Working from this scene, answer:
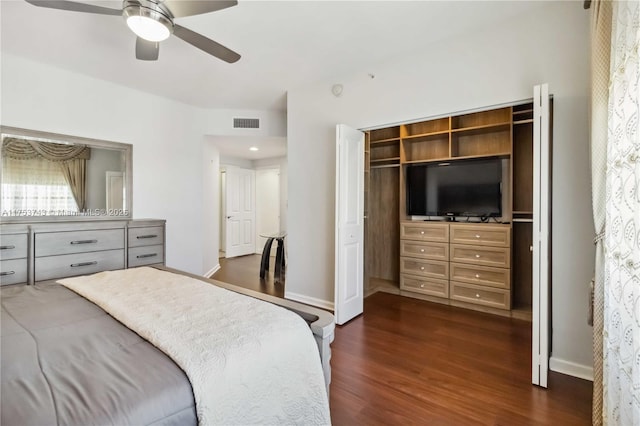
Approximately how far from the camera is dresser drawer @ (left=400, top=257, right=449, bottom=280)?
3646 mm

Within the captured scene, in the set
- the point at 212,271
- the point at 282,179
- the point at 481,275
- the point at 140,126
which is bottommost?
the point at 212,271

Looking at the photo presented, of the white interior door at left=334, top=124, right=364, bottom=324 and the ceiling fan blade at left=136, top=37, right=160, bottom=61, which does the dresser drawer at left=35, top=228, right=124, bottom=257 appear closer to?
the ceiling fan blade at left=136, top=37, right=160, bottom=61

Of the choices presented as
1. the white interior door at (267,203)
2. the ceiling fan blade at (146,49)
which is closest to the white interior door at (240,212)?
the white interior door at (267,203)

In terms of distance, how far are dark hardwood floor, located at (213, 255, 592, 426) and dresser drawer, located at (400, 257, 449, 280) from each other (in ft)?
1.76

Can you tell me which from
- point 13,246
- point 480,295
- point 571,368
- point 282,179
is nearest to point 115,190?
point 13,246

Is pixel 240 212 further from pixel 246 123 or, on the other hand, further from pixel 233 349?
pixel 233 349

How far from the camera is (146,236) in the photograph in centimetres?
335

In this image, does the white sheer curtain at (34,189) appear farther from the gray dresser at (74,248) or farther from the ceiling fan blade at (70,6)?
the ceiling fan blade at (70,6)

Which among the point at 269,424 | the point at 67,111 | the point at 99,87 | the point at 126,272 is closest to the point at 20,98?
the point at 67,111

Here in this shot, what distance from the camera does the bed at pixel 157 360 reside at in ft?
2.68

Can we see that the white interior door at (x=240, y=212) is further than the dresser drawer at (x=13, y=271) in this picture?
Yes

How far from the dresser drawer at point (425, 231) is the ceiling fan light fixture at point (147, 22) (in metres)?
3.19

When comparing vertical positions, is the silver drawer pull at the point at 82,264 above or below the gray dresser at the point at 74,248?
below

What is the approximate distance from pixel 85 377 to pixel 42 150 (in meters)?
3.22
